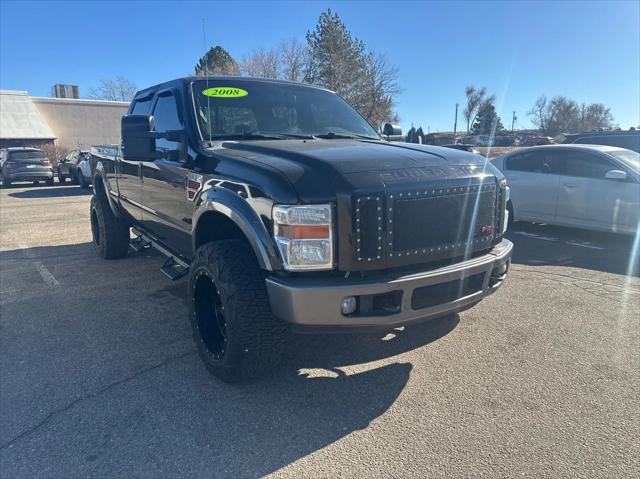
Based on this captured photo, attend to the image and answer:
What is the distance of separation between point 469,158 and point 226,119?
1.92 metres

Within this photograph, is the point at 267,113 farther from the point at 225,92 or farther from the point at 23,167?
the point at 23,167

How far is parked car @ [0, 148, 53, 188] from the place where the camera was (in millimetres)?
18766

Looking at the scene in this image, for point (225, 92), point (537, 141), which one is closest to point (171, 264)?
point (225, 92)

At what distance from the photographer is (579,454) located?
2.44 metres

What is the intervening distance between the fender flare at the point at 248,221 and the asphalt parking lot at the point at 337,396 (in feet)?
3.05

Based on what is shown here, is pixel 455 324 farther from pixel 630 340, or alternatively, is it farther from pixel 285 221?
pixel 285 221

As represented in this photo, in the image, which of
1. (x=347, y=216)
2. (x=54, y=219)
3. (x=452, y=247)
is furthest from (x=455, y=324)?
Result: (x=54, y=219)

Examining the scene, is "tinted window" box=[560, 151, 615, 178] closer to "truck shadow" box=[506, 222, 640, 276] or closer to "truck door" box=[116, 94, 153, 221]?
"truck shadow" box=[506, 222, 640, 276]

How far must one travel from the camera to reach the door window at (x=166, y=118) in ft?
13.1

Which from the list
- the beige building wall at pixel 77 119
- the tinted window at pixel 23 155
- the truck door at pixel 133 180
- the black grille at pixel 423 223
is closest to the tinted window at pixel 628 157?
the black grille at pixel 423 223

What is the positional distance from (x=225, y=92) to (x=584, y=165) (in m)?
5.95

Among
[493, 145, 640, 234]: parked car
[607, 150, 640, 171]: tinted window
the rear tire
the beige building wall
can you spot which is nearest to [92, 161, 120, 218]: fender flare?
the rear tire

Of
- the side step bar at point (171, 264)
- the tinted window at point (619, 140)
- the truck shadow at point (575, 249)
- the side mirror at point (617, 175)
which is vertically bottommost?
the truck shadow at point (575, 249)

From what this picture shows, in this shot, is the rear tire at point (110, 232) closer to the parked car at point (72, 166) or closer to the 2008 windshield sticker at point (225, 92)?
the 2008 windshield sticker at point (225, 92)
